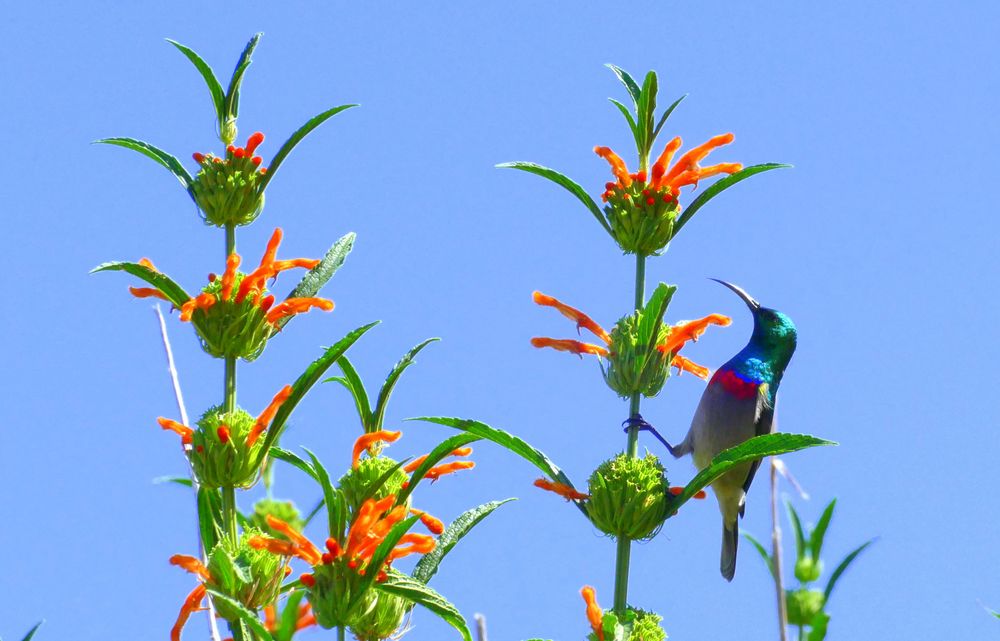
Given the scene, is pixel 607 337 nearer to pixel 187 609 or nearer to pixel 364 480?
pixel 364 480

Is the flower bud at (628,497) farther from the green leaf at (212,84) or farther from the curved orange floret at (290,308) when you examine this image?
the green leaf at (212,84)

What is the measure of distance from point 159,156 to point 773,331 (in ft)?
14.8

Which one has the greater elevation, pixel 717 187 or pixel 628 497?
pixel 717 187

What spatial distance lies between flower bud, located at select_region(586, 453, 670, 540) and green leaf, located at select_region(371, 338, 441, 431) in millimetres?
695

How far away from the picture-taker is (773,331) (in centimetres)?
777

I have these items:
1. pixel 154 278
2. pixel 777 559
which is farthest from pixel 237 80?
pixel 777 559

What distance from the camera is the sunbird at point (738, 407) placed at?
23.8ft

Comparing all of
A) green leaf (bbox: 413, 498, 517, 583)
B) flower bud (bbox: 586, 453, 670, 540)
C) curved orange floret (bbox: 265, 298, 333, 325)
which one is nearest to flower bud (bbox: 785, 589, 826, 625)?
flower bud (bbox: 586, 453, 670, 540)

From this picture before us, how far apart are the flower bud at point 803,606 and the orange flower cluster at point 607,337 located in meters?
1.11

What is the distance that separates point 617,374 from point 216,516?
139 cm

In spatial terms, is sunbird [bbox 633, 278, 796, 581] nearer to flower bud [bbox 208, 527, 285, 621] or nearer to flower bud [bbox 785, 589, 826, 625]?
flower bud [bbox 208, 527, 285, 621]

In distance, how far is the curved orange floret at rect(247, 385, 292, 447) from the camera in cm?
398

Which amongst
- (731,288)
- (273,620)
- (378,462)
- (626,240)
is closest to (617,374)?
(626,240)

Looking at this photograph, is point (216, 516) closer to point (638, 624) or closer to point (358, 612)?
point (358, 612)
